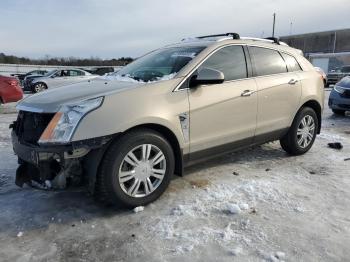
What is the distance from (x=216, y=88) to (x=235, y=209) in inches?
56.2

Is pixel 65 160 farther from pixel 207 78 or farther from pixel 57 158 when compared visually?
Answer: pixel 207 78

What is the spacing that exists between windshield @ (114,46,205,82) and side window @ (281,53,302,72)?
5.35ft

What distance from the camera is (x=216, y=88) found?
4465 millimetres

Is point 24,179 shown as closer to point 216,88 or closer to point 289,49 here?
point 216,88

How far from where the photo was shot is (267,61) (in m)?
5.29

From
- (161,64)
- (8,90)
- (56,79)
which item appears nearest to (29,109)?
(161,64)

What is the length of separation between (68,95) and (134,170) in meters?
1.01

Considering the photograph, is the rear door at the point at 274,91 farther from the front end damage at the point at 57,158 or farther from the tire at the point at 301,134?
the front end damage at the point at 57,158

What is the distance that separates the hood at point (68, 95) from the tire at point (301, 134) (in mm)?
2680

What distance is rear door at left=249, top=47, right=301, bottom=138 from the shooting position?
199 inches

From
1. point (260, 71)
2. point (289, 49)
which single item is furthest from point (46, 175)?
point (289, 49)

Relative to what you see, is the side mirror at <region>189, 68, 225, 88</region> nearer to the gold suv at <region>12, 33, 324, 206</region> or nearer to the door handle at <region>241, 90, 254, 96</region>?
the gold suv at <region>12, 33, 324, 206</region>

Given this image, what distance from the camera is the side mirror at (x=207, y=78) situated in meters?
4.18

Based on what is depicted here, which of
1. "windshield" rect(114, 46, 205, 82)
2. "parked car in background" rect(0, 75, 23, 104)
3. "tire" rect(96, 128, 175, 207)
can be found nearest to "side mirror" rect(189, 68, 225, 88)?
"windshield" rect(114, 46, 205, 82)
